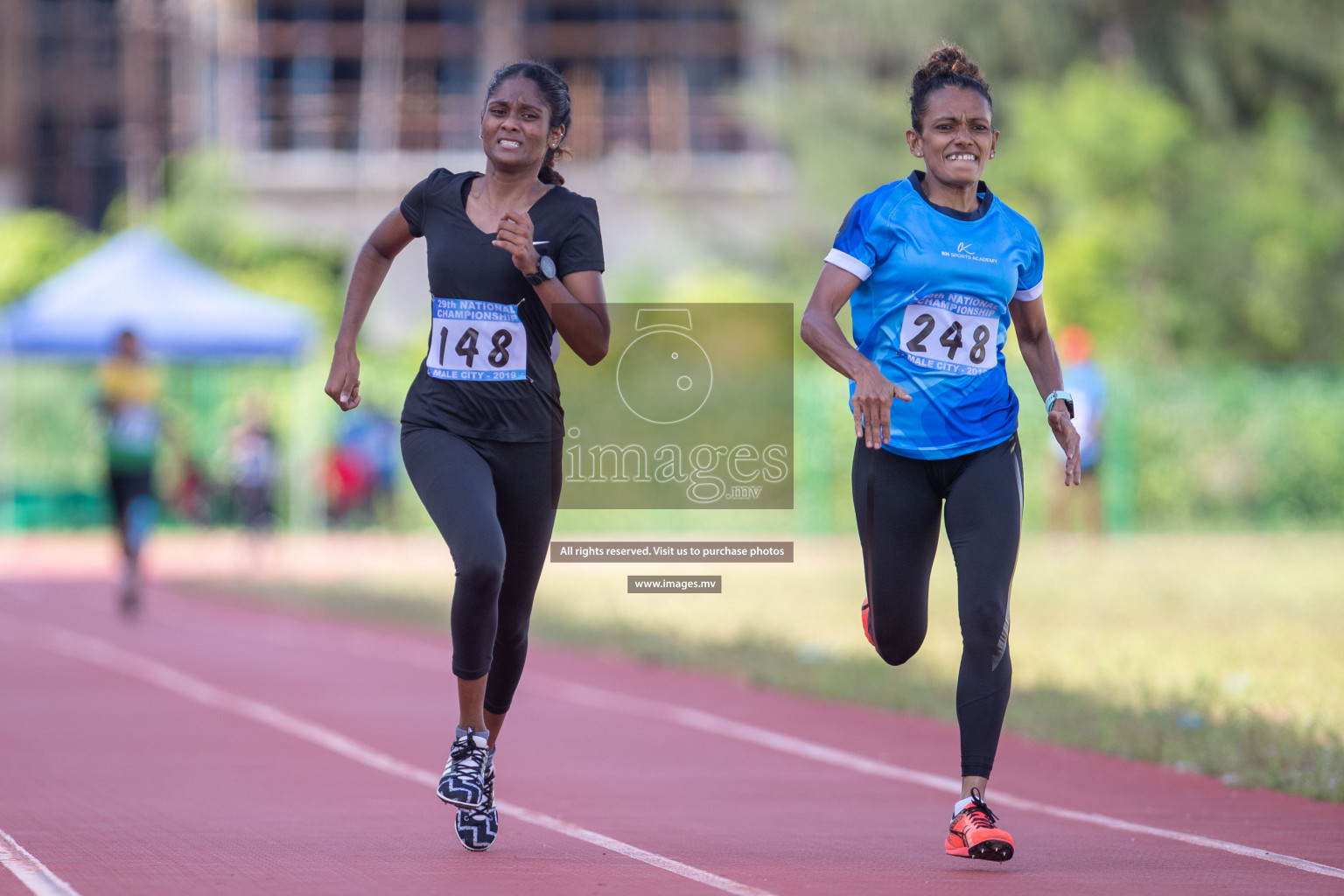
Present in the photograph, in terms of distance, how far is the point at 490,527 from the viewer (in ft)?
20.0

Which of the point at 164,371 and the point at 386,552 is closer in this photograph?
the point at 386,552

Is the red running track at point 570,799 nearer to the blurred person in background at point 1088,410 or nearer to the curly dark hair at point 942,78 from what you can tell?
the curly dark hair at point 942,78

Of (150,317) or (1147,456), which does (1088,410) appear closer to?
(1147,456)

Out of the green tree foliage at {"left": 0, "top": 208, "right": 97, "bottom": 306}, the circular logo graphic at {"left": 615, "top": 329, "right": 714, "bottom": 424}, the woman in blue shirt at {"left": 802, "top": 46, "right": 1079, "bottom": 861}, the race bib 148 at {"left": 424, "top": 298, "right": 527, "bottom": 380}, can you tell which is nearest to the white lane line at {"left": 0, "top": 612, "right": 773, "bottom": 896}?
the woman in blue shirt at {"left": 802, "top": 46, "right": 1079, "bottom": 861}

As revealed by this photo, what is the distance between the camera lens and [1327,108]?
36.1m

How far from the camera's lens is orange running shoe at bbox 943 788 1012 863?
19.8 ft

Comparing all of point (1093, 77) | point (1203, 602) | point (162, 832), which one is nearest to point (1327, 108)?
point (1093, 77)

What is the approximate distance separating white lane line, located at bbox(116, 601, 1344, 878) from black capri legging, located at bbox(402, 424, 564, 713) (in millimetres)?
2295

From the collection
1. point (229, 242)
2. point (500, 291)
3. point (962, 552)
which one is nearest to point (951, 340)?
point (962, 552)

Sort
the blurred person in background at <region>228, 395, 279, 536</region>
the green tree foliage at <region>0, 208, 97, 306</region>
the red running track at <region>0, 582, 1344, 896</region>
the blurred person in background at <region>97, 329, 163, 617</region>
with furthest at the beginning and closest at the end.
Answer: the green tree foliage at <region>0, 208, 97, 306</region>
the blurred person in background at <region>228, 395, 279, 536</region>
the blurred person in background at <region>97, 329, 163, 617</region>
the red running track at <region>0, 582, 1344, 896</region>

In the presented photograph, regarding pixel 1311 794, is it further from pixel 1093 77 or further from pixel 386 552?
pixel 1093 77

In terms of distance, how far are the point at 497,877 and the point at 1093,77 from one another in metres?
28.4

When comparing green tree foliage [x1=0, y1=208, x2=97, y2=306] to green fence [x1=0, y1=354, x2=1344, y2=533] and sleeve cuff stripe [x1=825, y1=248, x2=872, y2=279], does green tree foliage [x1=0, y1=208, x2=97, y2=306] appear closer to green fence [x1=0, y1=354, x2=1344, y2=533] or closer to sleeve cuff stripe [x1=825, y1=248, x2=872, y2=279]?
green fence [x1=0, y1=354, x2=1344, y2=533]

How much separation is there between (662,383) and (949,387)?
59.2 feet
